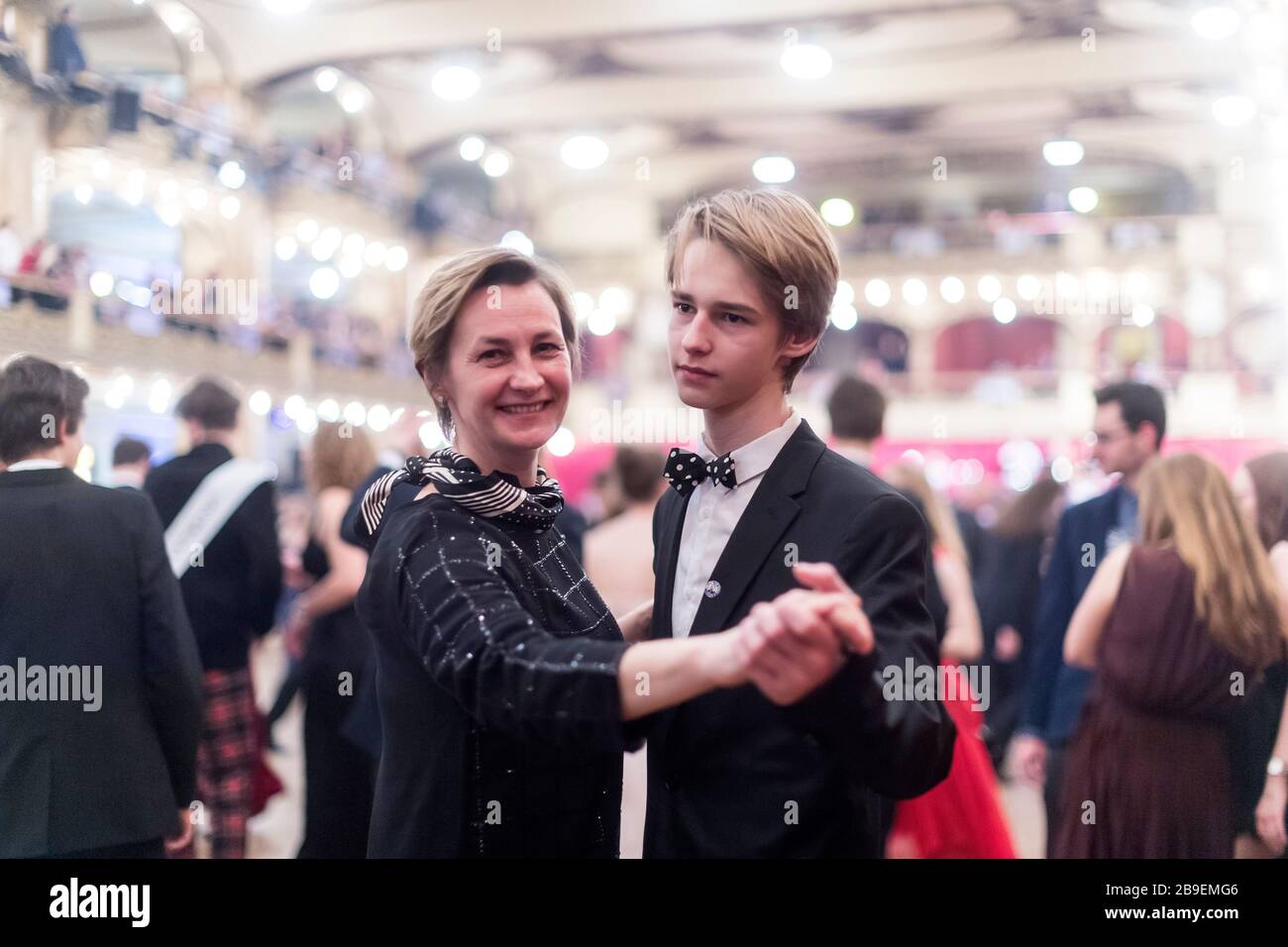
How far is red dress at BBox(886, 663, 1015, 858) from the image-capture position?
290 centimetres

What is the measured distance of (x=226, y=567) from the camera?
345cm

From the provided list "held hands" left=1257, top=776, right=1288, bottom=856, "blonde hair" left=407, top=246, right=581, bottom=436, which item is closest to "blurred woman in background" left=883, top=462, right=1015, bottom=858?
"held hands" left=1257, top=776, right=1288, bottom=856

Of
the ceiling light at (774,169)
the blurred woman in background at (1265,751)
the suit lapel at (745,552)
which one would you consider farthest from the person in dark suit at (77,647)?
the ceiling light at (774,169)

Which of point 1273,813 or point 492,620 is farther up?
point 492,620

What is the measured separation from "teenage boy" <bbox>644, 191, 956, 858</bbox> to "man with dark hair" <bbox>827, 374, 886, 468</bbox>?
1.72 meters

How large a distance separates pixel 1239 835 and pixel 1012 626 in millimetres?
2624

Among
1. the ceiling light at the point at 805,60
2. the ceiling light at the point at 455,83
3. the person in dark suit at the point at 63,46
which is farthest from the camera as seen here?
the ceiling light at the point at 455,83

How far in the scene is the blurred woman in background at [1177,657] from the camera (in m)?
2.96

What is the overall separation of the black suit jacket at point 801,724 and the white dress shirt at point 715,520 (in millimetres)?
26

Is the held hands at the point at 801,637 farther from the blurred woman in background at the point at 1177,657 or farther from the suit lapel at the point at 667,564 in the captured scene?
the blurred woman in background at the point at 1177,657

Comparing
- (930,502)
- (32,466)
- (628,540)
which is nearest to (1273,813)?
(930,502)

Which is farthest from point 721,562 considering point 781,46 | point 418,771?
point 781,46

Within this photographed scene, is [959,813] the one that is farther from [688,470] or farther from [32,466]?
[32,466]

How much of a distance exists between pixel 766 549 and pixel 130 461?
2.98 metres
